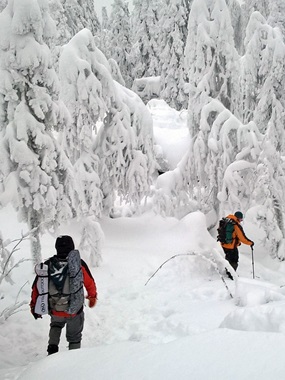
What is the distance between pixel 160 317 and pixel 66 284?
284 centimetres

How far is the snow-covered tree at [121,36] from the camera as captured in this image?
110 feet

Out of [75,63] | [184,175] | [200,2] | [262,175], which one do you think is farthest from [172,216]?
[200,2]

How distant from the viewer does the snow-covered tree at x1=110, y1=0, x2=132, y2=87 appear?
3344 cm

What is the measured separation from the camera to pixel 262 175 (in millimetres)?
11820

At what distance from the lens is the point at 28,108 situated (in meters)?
7.68

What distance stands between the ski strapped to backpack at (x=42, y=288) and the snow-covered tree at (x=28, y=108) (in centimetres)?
275

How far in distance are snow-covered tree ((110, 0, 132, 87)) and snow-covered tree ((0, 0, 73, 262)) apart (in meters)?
28.2

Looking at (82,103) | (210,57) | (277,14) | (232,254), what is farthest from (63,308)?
(277,14)

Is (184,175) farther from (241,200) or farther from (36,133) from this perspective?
(36,133)

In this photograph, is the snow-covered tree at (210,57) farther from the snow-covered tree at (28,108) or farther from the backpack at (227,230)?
the snow-covered tree at (28,108)

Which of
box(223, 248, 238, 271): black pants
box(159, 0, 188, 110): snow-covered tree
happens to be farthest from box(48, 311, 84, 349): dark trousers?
box(159, 0, 188, 110): snow-covered tree

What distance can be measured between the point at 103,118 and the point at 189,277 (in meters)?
5.81

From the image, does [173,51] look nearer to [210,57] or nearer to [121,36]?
[121,36]

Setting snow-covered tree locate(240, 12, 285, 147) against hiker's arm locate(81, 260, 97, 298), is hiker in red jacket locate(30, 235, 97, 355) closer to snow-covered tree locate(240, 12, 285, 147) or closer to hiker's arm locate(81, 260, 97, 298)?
hiker's arm locate(81, 260, 97, 298)
